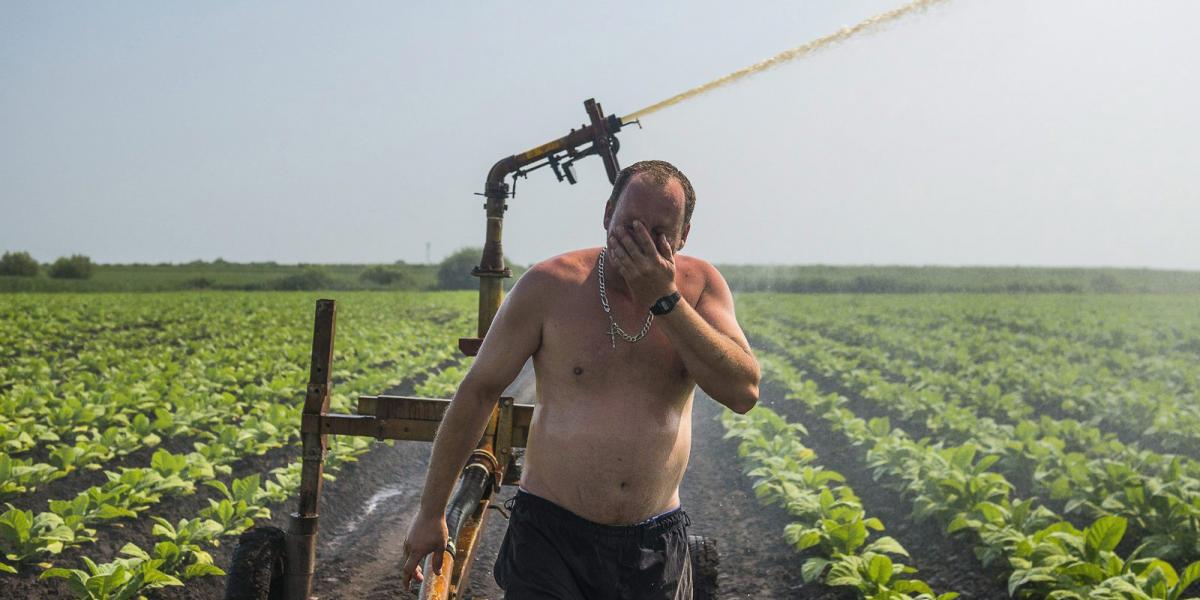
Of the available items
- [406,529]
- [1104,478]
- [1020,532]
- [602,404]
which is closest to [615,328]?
[602,404]

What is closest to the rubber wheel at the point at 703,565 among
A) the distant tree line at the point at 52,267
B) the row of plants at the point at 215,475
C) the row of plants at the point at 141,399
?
the row of plants at the point at 215,475

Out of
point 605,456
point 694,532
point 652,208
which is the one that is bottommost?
point 694,532

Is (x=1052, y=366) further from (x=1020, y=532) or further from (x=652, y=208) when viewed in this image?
(x=652, y=208)

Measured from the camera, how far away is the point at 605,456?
2.75m

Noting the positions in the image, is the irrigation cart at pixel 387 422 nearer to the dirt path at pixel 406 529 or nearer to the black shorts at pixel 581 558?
the dirt path at pixel 406 529

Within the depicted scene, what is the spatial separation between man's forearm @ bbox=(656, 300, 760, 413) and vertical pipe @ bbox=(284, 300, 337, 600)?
3029 millimetres

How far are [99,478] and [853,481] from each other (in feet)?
23.1

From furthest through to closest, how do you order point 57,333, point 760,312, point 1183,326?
point 760,312
point 1183,326
point 57,333

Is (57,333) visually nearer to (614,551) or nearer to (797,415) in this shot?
(797,415)

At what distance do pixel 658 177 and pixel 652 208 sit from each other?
0.10 m

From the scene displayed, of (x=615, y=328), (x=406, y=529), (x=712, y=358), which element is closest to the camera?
(x=712, y=358)

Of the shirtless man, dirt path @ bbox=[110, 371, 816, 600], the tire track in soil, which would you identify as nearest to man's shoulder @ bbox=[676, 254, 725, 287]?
the shirtless man

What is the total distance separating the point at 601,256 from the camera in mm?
2828

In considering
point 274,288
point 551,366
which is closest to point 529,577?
point 551,366
